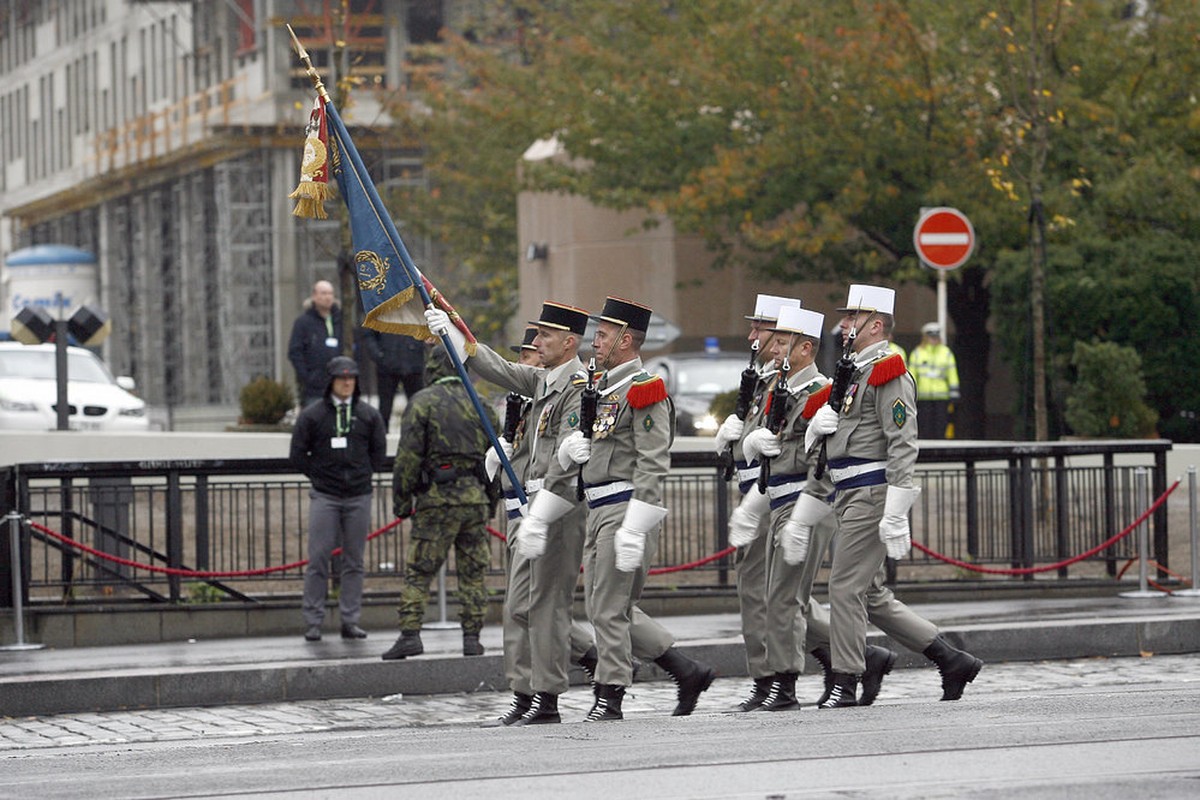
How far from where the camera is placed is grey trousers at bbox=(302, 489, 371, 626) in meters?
14.2

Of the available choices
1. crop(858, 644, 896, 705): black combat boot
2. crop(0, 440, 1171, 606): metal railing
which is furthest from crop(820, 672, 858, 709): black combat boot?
crop(0, 440, 1171, 606): metal railing

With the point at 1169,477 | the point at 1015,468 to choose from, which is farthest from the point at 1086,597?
the point at 1169,477

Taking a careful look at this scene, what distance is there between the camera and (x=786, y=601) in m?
10.7

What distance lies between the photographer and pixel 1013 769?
773 centimetres

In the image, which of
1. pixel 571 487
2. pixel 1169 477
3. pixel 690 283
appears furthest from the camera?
pixel 690 283

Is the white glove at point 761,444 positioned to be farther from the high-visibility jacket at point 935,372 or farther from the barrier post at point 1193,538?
the high-visibility jacket at point 935,372

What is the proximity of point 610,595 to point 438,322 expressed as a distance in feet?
5.09

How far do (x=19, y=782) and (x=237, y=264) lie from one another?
159 feet

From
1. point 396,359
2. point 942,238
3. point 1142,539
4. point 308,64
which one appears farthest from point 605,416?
point 942,238

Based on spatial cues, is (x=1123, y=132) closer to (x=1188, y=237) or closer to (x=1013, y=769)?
(x=1188, y=237)

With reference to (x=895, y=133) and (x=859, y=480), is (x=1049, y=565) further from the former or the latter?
(x=895, y=133)

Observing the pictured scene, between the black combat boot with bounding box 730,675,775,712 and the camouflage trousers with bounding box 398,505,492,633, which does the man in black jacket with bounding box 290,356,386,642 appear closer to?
the camouflage trousers with bounding box 398,505,492,633

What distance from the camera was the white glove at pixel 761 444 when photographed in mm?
10711

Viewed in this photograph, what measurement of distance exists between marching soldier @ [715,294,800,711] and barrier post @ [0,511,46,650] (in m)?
5.39
